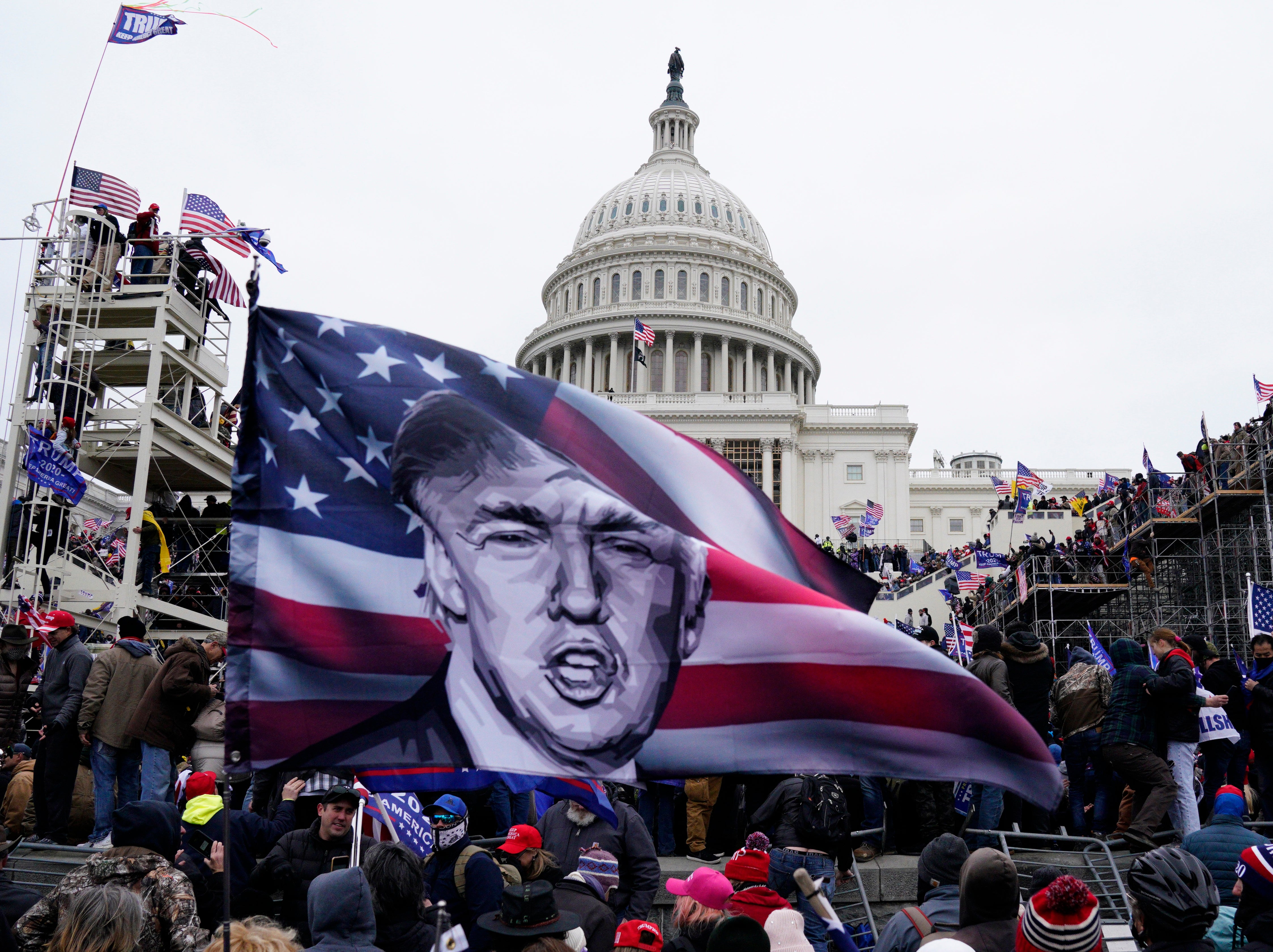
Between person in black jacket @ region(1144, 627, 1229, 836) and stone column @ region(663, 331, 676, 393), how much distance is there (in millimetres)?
73457

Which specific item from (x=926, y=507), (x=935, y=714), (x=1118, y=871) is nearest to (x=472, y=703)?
(x=935, y=714)

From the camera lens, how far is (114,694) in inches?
344

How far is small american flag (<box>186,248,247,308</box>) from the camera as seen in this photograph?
21.4 m

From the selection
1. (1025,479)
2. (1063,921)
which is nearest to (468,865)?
(1063,921)

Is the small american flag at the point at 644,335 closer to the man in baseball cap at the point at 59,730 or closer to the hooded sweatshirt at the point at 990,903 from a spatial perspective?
the man in baseball cap at the point at 59,730

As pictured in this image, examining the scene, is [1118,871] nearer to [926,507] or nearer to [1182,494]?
[1182,494]

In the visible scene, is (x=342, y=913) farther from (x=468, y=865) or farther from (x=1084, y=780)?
(x=1084, y=780)

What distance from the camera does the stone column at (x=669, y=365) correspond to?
269 ft

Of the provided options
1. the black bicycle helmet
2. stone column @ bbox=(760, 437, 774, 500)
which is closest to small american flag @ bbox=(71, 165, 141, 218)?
the black bicycle helmet

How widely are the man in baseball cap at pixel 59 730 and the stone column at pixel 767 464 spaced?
5748cm

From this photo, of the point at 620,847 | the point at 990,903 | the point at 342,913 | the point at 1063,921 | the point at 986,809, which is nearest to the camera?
the point at 1063,921

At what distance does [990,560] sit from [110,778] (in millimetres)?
28754

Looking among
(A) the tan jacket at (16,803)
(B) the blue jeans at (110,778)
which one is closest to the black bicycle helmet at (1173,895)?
(B) the blue jeans at (110,778)

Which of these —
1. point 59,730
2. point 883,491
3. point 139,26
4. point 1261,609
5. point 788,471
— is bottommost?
point 59,730
